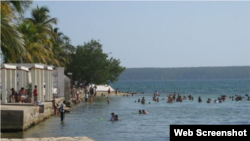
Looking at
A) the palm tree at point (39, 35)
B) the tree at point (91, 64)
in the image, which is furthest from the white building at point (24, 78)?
the tree at point (91, 64)

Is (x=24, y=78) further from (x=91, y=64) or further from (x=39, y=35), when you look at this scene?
(x=91, y=64)

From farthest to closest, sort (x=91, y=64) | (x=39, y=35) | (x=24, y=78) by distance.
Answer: (x=91, y=64) → (x=39, y=35) → (x=24, y=78)

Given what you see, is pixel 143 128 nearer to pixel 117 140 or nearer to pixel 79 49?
pixel 117 140

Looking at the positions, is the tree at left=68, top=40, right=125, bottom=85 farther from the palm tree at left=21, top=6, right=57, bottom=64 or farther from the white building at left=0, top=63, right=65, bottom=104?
the white building at left=0, top=63, right=65, bottom=104

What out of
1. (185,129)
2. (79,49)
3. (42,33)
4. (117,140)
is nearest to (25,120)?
(117,140)

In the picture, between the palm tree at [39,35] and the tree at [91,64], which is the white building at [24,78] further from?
the tree at [91,64]

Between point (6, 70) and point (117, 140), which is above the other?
point (6, 70)

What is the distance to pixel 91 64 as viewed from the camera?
9031 centimetres

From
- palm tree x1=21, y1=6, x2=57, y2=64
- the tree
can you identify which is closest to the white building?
palm tree x1=21, y1=6, x2=57, y2=64

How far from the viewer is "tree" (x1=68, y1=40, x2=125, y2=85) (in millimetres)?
89938

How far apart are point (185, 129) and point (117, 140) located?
16.8 m

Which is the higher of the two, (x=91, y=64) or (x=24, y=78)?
(x=91, y=64)

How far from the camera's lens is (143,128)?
36344mm

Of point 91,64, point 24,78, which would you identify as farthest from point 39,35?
point 91,64
